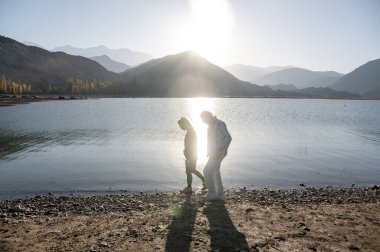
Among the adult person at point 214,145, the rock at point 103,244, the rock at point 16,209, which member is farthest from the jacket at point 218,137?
the rock at point 16,209

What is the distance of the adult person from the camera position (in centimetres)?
1342

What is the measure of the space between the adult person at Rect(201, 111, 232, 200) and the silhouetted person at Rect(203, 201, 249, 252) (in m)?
1.23

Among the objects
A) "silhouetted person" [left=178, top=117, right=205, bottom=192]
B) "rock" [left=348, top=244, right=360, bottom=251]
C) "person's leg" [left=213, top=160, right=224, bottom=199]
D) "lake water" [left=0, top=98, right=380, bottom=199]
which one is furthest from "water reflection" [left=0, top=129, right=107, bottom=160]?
"rock" [left=348, top=244, right=360, bottom=251]

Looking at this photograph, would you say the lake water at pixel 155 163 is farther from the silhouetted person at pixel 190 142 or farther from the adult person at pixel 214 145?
the adult person at pixel 214 145

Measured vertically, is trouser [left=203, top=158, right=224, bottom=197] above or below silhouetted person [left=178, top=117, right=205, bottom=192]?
below

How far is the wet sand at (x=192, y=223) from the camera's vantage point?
9.79m

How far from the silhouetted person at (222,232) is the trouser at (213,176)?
897 mm

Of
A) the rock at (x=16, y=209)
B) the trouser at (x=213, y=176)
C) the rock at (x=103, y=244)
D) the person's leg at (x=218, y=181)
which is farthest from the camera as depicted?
the rock at (x=16, y=209)

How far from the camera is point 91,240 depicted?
33.4 ft

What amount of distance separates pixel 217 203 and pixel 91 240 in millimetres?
5883

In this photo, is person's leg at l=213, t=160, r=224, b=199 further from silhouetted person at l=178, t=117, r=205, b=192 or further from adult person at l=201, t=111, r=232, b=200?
silhouetted person at l=178, t=117, r=205, b=192

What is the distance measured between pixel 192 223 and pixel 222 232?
1275mm

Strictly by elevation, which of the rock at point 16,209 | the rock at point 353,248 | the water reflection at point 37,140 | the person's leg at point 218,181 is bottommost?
the water reflection at point 37,140

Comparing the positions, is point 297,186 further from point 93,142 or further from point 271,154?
point 93,142
